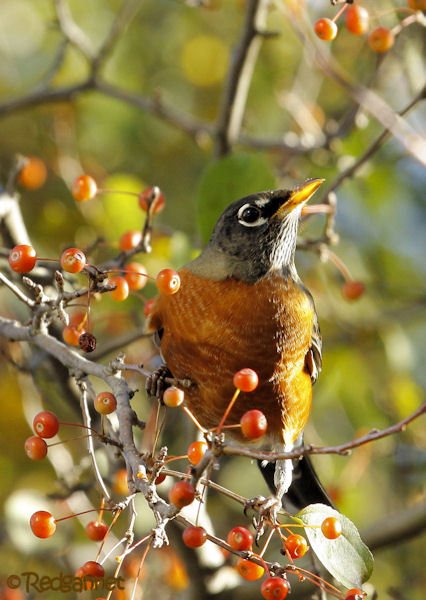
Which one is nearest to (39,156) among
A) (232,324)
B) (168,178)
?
(168,178)

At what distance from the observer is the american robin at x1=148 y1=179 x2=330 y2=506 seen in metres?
2.82

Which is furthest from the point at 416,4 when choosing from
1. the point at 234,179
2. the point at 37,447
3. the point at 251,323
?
the point at 37,447

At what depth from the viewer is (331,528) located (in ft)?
6.60

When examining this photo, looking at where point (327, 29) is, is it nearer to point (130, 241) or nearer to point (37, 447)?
point (130, 241)

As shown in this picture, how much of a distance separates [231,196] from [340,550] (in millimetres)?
1607

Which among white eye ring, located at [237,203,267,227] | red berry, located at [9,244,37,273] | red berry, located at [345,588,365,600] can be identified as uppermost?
red berry, located at [345,588,365,600]

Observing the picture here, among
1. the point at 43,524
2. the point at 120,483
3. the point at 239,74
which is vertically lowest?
the point at 120,483

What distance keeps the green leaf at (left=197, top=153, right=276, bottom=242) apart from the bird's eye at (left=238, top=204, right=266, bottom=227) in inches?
6.1

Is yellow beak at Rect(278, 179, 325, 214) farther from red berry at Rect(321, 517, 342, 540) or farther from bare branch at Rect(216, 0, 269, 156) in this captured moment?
red berry at Rect(321, 517, 342, 540)

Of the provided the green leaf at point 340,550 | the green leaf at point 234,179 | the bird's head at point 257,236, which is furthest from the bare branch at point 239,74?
the green leaf at point 340,550

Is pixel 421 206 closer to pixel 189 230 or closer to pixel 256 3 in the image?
pixel 189 230

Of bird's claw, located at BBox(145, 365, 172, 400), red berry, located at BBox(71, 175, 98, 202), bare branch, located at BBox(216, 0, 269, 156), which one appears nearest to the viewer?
bird's claw, located at BBox(145, 365, 172, 400)

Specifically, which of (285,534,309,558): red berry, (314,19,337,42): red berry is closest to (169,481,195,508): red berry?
(285,534,309,558): red berry

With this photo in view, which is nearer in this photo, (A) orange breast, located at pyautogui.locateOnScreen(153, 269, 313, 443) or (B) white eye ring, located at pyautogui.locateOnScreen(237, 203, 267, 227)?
(A) orange breast, located at pyautogui.locateOnScreen(153, 269, 313, 443)
